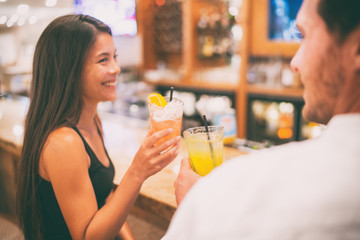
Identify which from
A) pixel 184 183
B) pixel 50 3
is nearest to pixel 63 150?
pixel 184 183

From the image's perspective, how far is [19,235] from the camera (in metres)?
1.77

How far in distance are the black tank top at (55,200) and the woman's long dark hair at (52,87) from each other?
0.03 metres

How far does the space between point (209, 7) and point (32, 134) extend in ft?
13.9

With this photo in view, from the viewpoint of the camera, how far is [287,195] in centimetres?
→ 59

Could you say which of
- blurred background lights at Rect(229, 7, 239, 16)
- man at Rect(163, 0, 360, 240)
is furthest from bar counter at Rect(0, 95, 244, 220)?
blurred background lights at Rect(229, 7, 239, 16)

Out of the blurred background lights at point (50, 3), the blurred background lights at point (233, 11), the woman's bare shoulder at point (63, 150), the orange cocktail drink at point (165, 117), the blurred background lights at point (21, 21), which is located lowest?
the woman's bare shoulder at point (63, 150)

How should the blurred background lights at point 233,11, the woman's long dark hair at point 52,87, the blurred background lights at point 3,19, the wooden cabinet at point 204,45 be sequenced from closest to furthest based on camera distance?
the woman's long dark hair at point 52,87 → the blurred background lights at point 3,19 → the wooden cabinet at point 204,45 → the blurred background lights at point 233,11

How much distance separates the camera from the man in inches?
22.4

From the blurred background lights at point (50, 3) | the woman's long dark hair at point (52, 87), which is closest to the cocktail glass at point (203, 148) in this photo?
the woman's long dark hair at point (52, 87)

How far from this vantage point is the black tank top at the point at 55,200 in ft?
4.53

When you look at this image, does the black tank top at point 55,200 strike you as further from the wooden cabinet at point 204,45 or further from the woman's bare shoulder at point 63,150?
the wooden cabinet at point 204,45

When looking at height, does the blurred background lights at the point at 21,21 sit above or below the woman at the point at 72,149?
above

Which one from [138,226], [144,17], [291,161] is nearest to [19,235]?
[138,226]

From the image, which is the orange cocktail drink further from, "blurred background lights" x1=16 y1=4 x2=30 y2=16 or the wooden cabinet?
"blurred background lights" x1=16 y1=4 x2=30 y2=16
